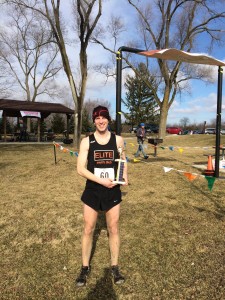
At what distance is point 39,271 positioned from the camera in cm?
355

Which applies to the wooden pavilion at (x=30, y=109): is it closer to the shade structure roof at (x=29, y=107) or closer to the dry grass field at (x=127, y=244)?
the shade structure roof at (x=29, y=107)

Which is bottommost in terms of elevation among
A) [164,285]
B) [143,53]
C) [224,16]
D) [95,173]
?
[164,285]

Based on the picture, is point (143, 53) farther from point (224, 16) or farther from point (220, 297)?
point (224, 16)

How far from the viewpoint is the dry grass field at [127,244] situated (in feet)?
10.5

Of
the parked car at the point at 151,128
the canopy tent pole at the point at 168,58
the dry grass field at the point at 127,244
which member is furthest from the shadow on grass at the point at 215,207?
the parked car at the point at 151,128

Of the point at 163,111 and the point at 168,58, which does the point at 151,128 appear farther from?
the point at 168,58

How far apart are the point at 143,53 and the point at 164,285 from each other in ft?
13.7

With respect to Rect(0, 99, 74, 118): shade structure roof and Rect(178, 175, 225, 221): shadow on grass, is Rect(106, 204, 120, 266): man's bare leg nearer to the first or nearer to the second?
Rect(178, 175, 225, 221): shadow on grass

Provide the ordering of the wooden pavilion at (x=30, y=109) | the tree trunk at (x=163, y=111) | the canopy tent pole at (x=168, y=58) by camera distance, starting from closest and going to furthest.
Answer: the canopy tent pole at (x=168, y=58), the wooden pavilion at (x=30, y=109), the tree trunk at (x=163, y=111)

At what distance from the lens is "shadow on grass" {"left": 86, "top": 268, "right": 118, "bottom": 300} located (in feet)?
9.99

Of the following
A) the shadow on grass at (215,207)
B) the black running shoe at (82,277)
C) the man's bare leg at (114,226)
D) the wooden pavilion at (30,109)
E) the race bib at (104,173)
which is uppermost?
the wooden pavilion at (30,109)

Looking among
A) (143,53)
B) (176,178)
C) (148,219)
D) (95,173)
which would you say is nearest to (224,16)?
(176,178)

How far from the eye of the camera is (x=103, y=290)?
3.16 m

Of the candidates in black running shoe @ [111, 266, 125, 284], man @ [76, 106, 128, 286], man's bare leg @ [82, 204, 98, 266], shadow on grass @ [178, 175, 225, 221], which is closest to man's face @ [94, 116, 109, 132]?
man @ [76, 106, 128, 286]
